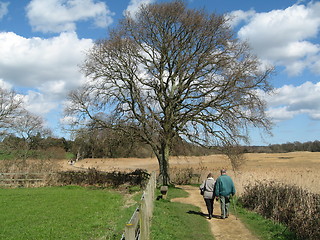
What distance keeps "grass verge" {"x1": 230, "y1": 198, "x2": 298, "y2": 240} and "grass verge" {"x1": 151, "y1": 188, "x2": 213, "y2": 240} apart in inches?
62.1

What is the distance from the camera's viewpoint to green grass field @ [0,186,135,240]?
34.9ft

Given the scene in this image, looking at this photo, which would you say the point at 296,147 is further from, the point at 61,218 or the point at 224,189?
the point at 61,218

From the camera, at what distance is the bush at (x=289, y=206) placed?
368 inches

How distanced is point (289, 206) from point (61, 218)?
9.56m

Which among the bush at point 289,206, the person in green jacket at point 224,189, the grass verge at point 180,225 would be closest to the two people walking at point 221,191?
the person in green jacket at point 224,189

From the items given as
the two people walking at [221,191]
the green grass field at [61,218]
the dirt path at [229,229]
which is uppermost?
the two people walking at [221,191]

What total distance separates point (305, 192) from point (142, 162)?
167ft

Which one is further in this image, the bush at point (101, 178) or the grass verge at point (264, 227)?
the bush at point (101, 178)

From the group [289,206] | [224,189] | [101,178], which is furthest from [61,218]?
[101,178]

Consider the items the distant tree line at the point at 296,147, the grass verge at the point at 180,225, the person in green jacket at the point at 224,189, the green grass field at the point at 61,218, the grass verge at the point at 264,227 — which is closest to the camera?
the grass verge at the point at 180,225

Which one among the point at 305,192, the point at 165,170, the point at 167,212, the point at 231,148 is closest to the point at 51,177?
the point at 165,170

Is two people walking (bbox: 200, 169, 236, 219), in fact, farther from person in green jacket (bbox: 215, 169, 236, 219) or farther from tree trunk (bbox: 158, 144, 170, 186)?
tree trunk (bbox: 158, 144, 170, 186)

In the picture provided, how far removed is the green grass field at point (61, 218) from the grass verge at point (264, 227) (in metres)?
4.60

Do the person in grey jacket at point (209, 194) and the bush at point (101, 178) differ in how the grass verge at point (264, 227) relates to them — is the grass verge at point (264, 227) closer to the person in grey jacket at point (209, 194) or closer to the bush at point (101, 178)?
the person in grey jacket at point (209, 194)
